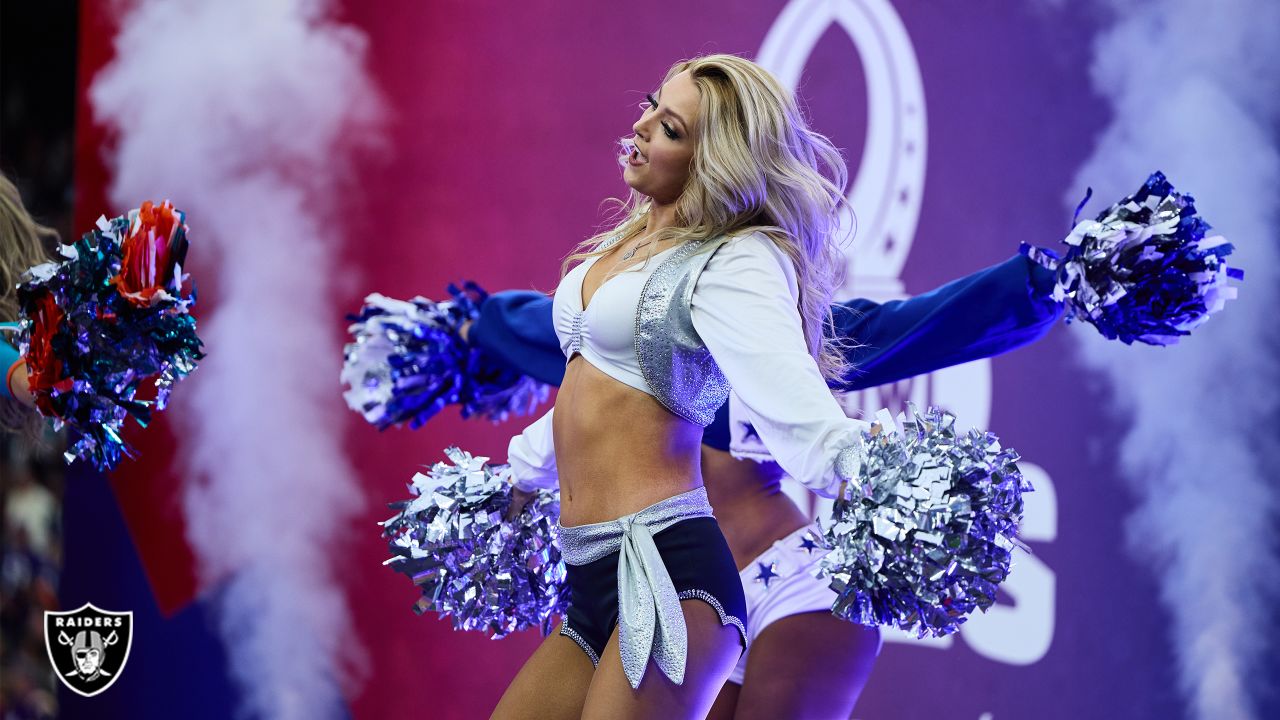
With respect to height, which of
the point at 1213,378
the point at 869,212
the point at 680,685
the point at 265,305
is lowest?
the point at 680,685

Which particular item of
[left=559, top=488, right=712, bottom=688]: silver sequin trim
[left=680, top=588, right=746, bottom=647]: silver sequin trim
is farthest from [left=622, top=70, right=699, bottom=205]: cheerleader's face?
[left=680, top=588, right=746, bottom=647]: silver sequin trim

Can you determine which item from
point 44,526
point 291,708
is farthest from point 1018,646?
point 44,526

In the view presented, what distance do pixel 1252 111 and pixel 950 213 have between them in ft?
2.59

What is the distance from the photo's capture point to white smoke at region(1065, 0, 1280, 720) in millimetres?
3051

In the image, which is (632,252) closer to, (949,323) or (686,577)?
(686,577)

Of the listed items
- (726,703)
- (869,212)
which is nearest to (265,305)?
(869,212)

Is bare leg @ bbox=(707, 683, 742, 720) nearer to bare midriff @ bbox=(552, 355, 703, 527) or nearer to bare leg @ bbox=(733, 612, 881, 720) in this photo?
bare leg @ bbox=(733, 612, 881, 720)

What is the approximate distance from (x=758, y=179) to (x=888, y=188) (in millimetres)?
1534

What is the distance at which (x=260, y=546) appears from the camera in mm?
4547

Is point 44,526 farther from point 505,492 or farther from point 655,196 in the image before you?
point 655,196

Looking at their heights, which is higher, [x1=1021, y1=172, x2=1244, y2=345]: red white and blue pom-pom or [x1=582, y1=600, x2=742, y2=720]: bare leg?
[x1=1021, y1=172, x2=1244, y2=345]: red white and blue pom-pom

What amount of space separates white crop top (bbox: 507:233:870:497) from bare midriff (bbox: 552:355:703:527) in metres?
0.04

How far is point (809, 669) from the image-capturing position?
8.51 ft

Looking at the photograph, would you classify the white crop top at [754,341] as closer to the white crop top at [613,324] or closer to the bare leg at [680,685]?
the white crop top at [613,324]
